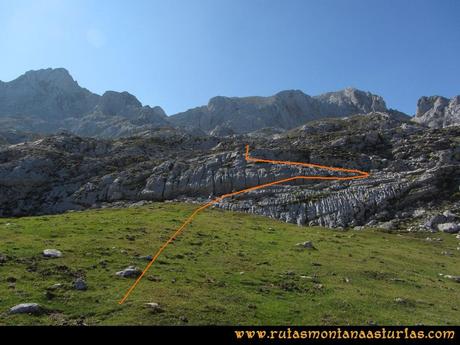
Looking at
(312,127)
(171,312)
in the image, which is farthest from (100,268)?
(312,127)

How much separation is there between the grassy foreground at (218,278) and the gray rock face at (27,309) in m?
0.51

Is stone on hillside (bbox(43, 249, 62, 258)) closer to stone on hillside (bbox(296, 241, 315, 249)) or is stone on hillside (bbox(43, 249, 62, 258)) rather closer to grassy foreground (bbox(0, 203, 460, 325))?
grassy foreground (bbox(0, 203, 460, 325))

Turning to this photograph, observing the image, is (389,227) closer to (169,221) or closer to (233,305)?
(169,221)

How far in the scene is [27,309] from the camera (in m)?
24.1

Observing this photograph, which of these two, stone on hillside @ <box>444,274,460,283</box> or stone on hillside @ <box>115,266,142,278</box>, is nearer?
stone on hillside @ <box>115,266,142,278</box>

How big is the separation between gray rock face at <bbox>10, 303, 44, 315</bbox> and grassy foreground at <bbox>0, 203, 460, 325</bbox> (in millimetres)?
510

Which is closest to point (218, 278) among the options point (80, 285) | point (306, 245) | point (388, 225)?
point (80, 285)

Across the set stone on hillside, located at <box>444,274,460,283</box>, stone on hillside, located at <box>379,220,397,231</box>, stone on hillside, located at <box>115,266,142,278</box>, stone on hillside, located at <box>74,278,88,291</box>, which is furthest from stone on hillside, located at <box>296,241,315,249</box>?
stone on hillside, located at <box>379,220,397,231</box>

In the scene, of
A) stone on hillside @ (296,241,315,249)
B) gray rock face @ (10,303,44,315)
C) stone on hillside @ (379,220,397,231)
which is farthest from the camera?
stone on hillside @ (379,220,397,231)

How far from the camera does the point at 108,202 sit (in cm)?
10781

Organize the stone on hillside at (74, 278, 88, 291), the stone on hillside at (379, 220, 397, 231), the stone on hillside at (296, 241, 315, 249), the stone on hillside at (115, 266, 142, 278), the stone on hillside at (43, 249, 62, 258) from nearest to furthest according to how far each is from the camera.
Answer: the stone on hillside at (74, 278, 88, 291)
the stone on hillside at (115, 266, 142, 278)
the stone on hillside at (43, 249, 62, 258)
the stone on hillside at (296, 241, 315, 249)
the stone on hillside at (379, 220, 397, 231)

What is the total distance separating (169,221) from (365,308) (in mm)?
A: 38787

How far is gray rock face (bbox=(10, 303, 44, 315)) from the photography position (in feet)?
78.5
